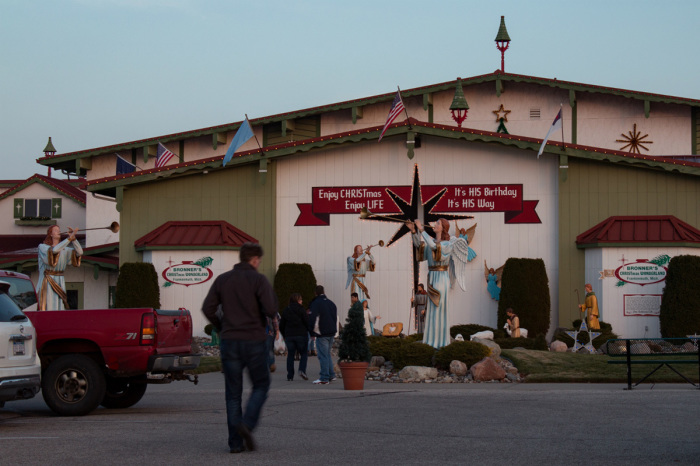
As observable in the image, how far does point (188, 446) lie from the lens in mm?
10297

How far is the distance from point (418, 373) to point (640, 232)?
1079cm

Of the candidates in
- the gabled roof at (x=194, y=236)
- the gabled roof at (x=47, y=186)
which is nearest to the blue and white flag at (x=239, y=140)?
the gabled roof at (x=194, y=236)

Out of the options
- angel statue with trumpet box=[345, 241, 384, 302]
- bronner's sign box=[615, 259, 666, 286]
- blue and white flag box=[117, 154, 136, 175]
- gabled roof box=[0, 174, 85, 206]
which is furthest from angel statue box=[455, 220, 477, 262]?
gabled roof box=[0, 174, 85, 206]

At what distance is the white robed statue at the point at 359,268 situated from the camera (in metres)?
28.9

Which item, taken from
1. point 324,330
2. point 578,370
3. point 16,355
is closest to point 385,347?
point 324,330

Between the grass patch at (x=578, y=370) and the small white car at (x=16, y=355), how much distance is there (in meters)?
10.1

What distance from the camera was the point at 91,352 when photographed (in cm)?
1384

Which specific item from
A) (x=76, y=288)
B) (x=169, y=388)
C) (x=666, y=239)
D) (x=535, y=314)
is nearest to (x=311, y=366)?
(x=169, y=388)

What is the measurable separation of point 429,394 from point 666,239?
13.0 m

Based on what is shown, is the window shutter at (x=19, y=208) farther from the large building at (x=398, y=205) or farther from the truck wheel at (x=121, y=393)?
the truck wheel at (x=121, y=393)

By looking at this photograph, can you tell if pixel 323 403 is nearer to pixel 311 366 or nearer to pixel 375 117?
pixel 311 366

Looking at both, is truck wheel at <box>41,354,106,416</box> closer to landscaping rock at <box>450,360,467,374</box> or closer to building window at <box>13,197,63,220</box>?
landscaping rock at <box>450,360,467,374</box>

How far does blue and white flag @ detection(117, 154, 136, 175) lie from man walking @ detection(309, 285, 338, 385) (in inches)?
737

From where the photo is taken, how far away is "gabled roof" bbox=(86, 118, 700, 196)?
27953mm
